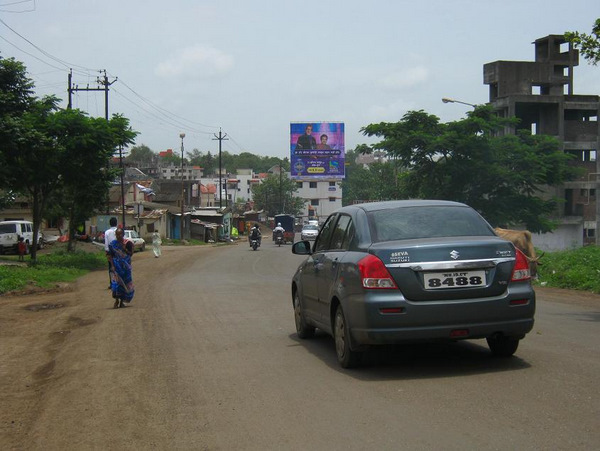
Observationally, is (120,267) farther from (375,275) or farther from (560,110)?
(560,110)

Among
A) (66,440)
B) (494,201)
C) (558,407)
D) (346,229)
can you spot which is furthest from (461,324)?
(494,201)

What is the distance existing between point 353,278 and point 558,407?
→ 2.27 meters

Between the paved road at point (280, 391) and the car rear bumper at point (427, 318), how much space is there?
0.41m

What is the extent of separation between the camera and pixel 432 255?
6.64 meters

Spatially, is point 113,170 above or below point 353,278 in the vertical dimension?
above

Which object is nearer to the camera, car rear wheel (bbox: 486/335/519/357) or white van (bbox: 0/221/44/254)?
car rear wheel (bbox: 486/335/519/357)

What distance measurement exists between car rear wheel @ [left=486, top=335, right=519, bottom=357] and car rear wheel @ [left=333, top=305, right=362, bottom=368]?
1.41m

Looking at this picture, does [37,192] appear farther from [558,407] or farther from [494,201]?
[558,407]

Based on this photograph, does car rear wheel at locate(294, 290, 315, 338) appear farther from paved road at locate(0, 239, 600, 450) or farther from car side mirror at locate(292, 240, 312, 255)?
car side mirror at locate(292, 240, 312, 255)

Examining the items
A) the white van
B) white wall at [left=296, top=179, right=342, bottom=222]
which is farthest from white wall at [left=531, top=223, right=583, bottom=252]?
white wall at [left=296, top=179, right=342, bottom=222]

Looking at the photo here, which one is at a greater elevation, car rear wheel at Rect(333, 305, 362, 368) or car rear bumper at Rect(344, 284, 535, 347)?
car rear bumper at Rect(344, 284, 535, 347)

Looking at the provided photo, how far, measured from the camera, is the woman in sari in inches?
578

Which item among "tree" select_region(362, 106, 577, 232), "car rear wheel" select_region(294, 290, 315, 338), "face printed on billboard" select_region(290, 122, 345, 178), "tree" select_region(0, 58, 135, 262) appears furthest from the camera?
"face printed on billboard" select_region(290, 122, 345, 178)

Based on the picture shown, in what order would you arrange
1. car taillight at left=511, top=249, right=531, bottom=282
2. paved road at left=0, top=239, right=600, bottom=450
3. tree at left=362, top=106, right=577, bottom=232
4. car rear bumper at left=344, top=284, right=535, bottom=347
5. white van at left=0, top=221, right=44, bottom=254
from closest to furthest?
paved road at left=0, top=239, right=600, bottom=450 → car rear bumper at left=344, top=284, right=535, bottom=347 → car taillight at left=511, top=249, right=531, bottom=282 → tree at left=362, top=106, right=577, bottom=232 → white van at left=0, top=221, right=44, bottom=254
